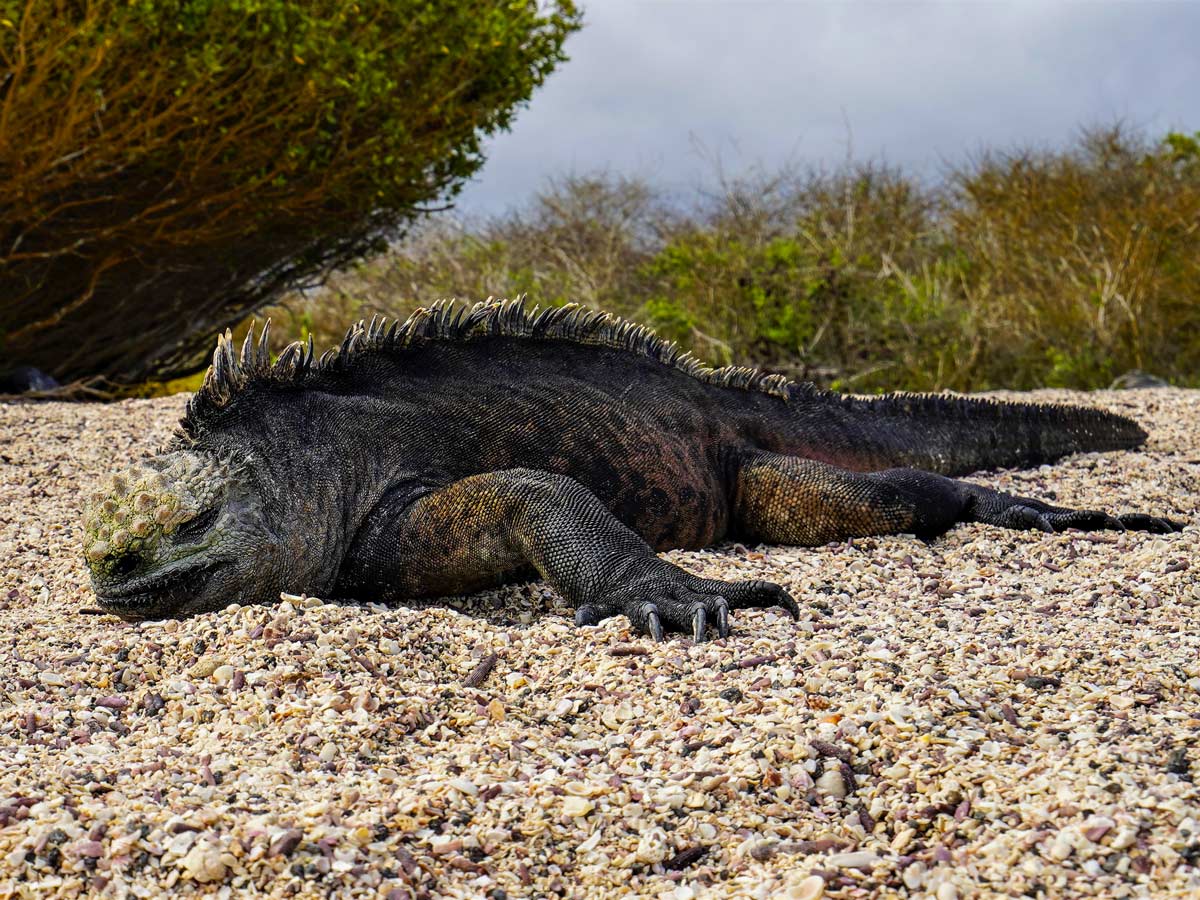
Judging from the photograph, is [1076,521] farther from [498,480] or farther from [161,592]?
[161,592]

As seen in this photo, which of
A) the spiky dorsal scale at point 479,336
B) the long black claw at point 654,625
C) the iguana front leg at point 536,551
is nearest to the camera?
the long black claw at point 654,625

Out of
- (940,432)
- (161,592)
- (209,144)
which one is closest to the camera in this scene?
(161,592)

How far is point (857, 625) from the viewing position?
3414 millimetres

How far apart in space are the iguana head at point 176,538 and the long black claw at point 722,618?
1.31 meters

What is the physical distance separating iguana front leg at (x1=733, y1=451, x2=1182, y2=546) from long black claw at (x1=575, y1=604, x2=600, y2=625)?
4.89ft

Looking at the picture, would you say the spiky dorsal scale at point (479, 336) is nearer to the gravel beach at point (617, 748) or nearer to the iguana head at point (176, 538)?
the iguana head at point (176, 538)

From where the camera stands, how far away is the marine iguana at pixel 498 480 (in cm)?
337

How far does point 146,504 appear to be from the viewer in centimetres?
330

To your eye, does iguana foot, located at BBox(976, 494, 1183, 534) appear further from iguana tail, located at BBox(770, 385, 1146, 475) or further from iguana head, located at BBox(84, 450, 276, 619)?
iguana head, located at BBox(84, 450, 276, 619)

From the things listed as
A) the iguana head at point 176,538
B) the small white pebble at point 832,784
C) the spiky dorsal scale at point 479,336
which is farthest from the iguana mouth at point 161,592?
the small white pebble at point 832,784

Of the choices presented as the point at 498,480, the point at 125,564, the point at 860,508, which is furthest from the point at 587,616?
the point at 860,508

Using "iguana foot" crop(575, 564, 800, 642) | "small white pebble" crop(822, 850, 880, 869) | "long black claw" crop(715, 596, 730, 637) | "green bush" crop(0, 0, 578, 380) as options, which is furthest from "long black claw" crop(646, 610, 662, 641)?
"green bush" crop(0, 0, 578, 380)

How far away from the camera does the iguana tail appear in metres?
5.43

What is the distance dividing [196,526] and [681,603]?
1389 millimetres
